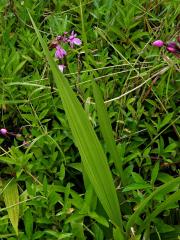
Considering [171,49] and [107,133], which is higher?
[171,49]

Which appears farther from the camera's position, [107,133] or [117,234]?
[107,133]

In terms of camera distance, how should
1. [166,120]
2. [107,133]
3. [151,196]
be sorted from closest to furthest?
[151,196]
[107,133]
[166,120]

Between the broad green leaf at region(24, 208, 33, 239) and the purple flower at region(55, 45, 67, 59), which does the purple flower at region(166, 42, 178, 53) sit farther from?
the broad green leaf at region(24, 208, 33, 239)

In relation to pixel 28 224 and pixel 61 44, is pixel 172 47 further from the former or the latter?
pixel 28 224

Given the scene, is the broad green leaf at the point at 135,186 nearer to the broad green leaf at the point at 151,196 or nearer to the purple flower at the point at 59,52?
the broad green leaf at the point at 151,196

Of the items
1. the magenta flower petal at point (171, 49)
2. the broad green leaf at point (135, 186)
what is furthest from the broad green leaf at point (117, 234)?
the magenta flower petal at point (171, 49)

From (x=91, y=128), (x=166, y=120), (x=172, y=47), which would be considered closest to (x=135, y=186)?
(x=91, y=128)

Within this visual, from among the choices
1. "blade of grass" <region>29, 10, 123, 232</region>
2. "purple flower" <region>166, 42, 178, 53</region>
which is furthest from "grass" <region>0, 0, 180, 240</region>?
"purple flower" <region>166, 42, 178, 53</region>

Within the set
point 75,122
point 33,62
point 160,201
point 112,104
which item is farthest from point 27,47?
point 160,201

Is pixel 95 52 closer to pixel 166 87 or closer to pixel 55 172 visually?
pixel 166 87
